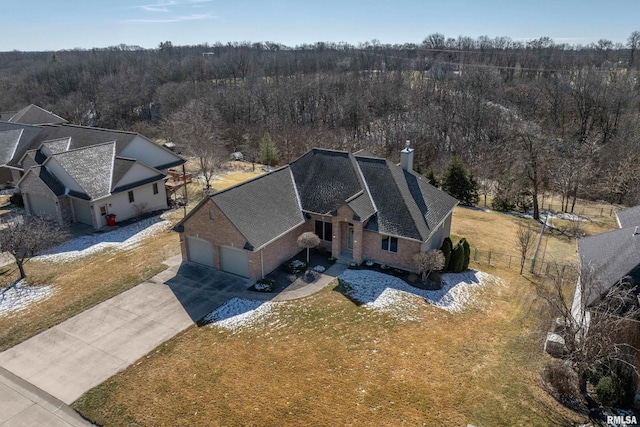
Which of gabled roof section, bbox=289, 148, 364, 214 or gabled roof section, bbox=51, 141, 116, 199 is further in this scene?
gabled roof section, bbox=51, 141, 116, 199

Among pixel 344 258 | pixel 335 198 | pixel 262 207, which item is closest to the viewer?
pixel 262 207

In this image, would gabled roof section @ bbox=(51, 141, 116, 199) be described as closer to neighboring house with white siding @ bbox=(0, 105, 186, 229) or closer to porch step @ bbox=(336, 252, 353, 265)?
neighboring house with white siding @ bbox=(0, 105, 186, 229)

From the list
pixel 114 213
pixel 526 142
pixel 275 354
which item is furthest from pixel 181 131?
pixel 275 354

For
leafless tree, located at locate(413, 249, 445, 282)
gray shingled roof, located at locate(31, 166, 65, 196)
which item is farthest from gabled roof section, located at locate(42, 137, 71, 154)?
leafless tree, located at locate(413, 249, 445, 282)

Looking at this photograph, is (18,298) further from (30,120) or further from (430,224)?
(30,120)

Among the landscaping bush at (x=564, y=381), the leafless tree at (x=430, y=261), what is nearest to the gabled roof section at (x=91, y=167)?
the leafless tree at (x=430, y=261)

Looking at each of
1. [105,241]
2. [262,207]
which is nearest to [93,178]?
[105,241]

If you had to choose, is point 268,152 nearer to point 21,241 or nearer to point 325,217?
point 325,217
